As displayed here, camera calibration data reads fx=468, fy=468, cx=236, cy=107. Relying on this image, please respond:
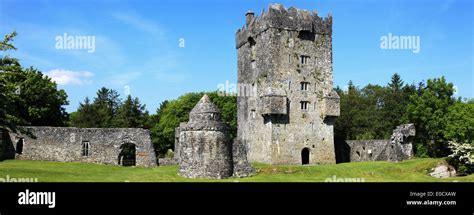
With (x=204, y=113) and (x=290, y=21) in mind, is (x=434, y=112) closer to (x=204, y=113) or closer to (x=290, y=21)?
(x=290, y=21)

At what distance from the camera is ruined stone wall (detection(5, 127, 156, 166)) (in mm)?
46906

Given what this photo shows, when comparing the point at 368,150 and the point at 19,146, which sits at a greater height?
the point at 19,146

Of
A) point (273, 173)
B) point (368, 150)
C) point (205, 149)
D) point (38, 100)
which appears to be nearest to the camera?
point (205, 149)

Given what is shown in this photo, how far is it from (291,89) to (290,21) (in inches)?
286

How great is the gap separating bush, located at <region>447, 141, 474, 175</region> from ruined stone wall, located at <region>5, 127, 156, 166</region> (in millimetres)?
28460

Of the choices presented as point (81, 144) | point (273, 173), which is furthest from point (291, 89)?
point (81, 144)

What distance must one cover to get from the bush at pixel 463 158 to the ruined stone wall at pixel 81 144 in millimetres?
28460

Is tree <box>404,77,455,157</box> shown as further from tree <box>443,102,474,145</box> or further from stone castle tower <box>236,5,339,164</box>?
stone castle tower <box>236,5,339,164</box>

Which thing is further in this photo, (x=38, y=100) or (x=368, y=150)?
(x=38, y=100)

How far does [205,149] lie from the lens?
3700 centimetres

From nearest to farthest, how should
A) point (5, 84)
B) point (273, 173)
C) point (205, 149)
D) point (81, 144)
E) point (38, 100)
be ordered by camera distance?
point (5, 84)
point (205, 149)
point (273, 173)
point (81, 144)
point (38, 100)
